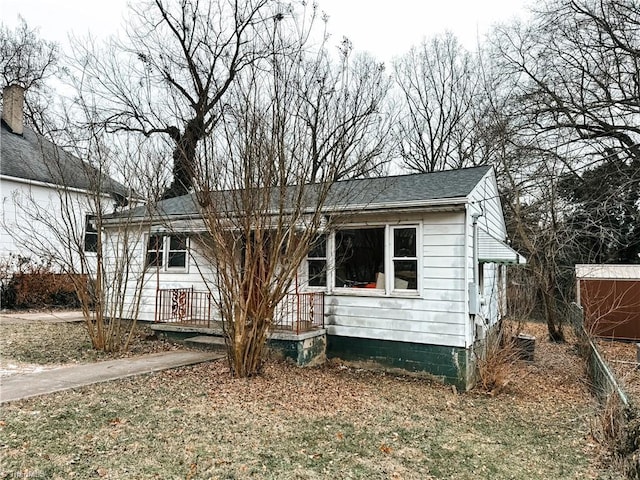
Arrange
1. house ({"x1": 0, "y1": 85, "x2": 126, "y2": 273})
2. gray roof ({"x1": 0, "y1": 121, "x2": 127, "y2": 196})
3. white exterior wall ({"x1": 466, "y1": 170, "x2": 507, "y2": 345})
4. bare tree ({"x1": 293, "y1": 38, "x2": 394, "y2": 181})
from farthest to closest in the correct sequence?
gray roof ({"x1": 0, "y1": 121, "x2": 127, "y2": 196}) → house ({"x1": 0, "y1": 85, "x2": 126, "y2": 273}) → white exterior wall ({"x1": 466, "y1": 170, "x2": 507, "y2": 345}) → bare tree ({"x1": 293, "y1": 38, "x2": 394, "y2": 181})

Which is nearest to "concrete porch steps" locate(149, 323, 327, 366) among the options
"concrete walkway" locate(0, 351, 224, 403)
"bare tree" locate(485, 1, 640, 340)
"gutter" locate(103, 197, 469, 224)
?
"concrete walkway" locate(0, 351, 224, 403)

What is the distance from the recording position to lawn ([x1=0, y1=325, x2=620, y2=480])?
4043mm

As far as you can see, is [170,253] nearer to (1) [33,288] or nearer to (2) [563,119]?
(1) [33,288]

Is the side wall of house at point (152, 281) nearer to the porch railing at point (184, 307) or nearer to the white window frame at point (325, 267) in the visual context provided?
the porch railing at point (184, 307)

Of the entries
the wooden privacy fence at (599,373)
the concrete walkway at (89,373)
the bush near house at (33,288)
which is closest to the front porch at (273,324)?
the concrete walkway at (89,373)

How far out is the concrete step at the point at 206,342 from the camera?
901 centimetres

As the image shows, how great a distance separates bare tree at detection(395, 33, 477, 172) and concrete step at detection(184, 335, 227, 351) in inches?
720

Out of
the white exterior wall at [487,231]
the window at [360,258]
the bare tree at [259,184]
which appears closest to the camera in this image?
the bare tree at [259,184]

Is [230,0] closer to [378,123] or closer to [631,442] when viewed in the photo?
[378,123]

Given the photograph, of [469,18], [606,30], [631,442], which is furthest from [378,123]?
[469,18]

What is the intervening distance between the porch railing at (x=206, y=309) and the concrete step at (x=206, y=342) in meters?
0.27

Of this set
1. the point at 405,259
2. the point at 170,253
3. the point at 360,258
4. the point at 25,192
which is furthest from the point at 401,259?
the point at 25,192

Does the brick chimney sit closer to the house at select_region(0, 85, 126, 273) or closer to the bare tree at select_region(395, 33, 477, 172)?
the house at select_region(0, 85, 126, 273)

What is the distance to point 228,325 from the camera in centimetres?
703
